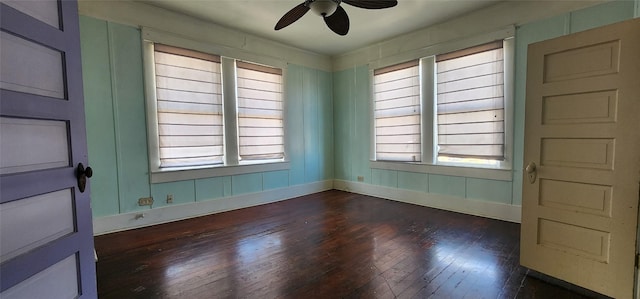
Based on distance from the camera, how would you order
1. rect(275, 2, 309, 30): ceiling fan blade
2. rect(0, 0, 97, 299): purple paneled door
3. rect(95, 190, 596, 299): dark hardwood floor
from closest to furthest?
rect(0, 0, 97, 299): purple paneled door, rect(95, 190, 596, 299): dark hardwood floor, rect(275, 2, 309, 30): ceiling fan blade

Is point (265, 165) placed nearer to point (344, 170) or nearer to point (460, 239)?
point (344, 170)

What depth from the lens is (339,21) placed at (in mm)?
2924

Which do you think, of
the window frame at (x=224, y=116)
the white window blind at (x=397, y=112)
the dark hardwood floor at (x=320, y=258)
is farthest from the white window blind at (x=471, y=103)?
the window frame at (x=224, y=116)

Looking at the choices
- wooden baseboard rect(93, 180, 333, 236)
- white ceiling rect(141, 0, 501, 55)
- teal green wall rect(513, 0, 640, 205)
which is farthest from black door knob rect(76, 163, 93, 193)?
teal green wall rect(513, 0, 640, 205)

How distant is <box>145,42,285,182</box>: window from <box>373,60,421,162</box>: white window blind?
1804 mm

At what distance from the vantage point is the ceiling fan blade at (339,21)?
2786mm

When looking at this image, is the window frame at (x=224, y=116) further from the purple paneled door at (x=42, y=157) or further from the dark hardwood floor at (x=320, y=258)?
the purple paneled door at (x=42, y=157)

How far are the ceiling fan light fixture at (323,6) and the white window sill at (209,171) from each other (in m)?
2.71

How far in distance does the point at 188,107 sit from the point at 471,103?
3.97 meters

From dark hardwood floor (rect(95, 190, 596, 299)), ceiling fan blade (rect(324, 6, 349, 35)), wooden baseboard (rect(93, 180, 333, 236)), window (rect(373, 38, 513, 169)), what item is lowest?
dark hardwood floor (rect(95, 190, 596, 299))

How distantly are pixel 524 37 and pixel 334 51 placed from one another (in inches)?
120

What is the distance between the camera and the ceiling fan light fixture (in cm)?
243

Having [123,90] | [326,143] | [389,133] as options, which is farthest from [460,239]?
[123,90]

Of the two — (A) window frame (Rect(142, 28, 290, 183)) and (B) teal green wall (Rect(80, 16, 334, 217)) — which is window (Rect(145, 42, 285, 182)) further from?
(B) teal green wall (Rect(80, 16, 334, 217))
